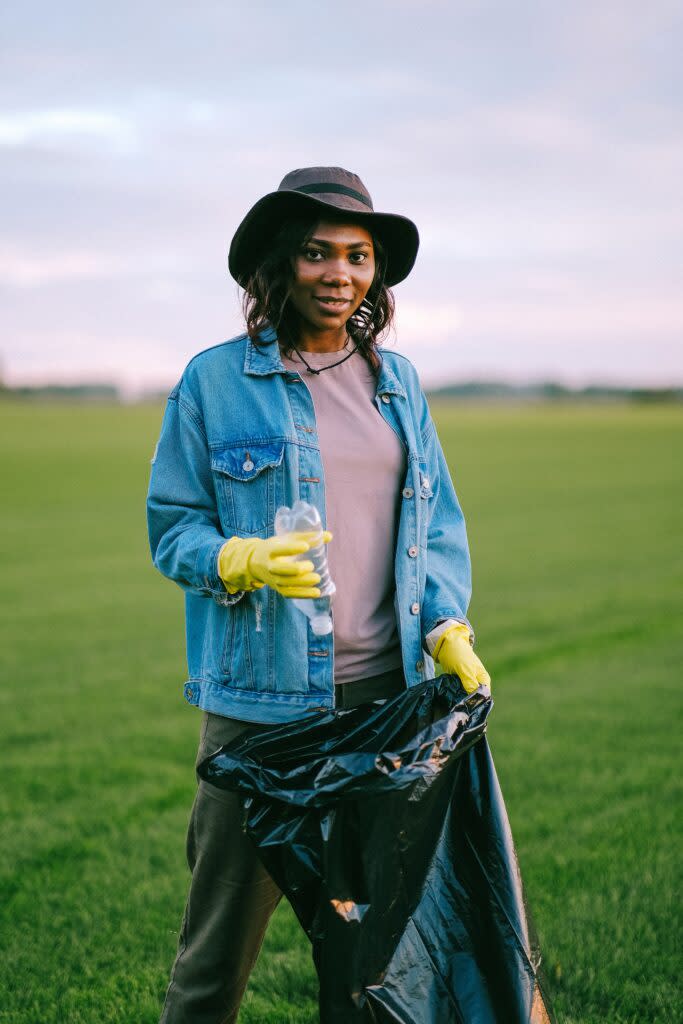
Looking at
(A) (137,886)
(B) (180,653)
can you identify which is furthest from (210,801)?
(B) (180,653)

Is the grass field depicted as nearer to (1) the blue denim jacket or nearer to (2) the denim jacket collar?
(1) the blue denim jacket

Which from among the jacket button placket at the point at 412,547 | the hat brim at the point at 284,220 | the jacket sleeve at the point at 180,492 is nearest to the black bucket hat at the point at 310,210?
the hat brim at the point at 284,220

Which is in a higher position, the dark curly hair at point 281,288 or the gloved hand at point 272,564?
the dark curly hair at point 281,288

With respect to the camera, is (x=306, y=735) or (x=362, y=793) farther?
(x=306, y=735)

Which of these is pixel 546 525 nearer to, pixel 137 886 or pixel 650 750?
pixel 650 750

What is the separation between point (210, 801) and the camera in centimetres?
240

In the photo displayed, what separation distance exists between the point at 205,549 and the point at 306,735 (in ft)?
1.60

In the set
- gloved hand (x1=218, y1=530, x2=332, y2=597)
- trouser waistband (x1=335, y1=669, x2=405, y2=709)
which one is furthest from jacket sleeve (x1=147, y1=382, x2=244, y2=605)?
trouser waistband (x1=335, y1=669, x2=405, y2=709)

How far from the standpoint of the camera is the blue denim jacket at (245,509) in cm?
238

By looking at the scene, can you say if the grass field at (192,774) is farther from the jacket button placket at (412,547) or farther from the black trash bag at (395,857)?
the jacket button placket at (412,547)

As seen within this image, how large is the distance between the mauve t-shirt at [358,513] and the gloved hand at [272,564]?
257mm

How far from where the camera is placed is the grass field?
130 inches

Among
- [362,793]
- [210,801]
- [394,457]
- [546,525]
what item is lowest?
[546,525]

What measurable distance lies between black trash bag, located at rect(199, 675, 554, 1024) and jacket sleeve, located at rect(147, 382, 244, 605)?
0.43 metres
